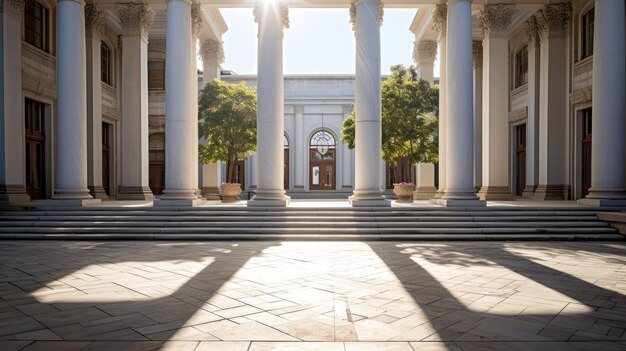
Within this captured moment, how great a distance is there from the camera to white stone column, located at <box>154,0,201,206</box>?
15.4 metres

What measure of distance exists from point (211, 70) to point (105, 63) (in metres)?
5.54

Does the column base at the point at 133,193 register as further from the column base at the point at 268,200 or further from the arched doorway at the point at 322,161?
the arched doorway at the point at 322,161

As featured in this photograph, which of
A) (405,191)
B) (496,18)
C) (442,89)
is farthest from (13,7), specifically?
(496,18)

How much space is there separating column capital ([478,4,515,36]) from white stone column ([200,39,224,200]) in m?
13.6

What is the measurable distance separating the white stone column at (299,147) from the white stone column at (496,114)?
19.3 m

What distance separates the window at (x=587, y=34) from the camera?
1900 cm

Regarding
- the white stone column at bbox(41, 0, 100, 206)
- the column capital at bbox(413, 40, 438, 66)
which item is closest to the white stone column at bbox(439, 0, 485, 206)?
the column capital at bbox(413, 40, 438, 66)

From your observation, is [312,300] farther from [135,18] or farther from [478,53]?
[478,53]

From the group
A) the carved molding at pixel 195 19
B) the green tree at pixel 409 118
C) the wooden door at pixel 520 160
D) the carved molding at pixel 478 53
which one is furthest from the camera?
the carved molding at pixel 478 53

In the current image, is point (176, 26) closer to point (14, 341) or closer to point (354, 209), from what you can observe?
point (354, 209)

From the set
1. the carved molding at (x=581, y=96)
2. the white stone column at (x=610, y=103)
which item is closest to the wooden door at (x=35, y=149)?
the white stone column at (x=610, y=103)

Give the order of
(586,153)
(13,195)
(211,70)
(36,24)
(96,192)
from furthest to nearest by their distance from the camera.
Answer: (211,70) < (96,192) < (586,153) < (36,24) < (13,195)

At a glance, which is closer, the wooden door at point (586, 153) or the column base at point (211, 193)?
the wooden door at point (586, 153)

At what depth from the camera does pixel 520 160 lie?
2525 cm
